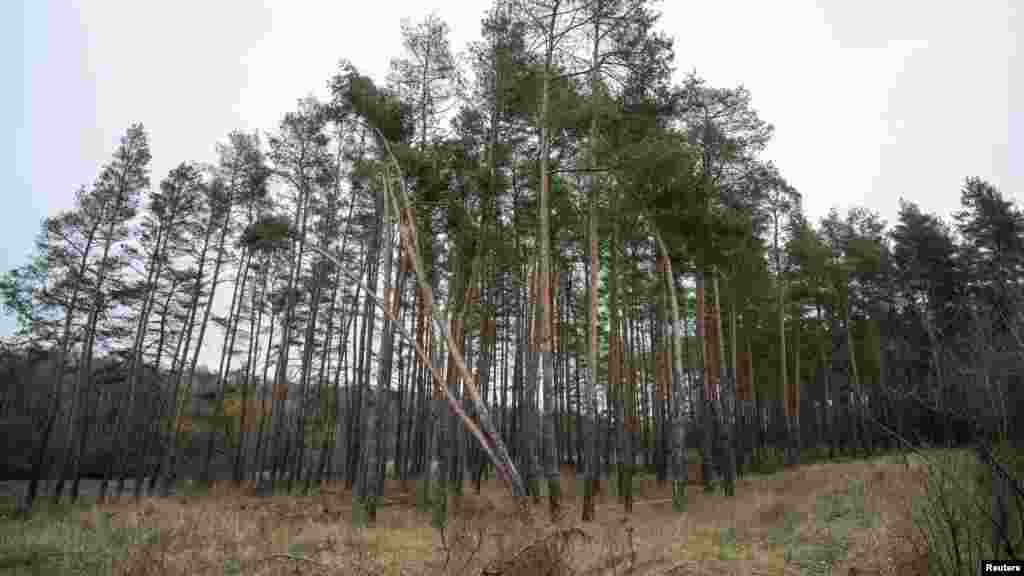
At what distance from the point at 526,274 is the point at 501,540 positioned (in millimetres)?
12306

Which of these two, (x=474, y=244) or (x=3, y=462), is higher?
(x=474, y=244)

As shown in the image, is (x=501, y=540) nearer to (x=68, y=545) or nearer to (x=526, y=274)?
(x=68, y=545)

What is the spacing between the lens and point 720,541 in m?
6.95

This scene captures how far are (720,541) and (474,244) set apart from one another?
9606 mm

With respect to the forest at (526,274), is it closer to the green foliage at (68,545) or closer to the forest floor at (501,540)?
the forest floor at (501,540)

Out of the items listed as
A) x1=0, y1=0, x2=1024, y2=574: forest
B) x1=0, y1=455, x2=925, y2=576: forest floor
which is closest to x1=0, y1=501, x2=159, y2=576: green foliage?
x1=0, y1=455, x2=925, y2=576: forest floor

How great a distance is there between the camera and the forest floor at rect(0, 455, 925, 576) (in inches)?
192

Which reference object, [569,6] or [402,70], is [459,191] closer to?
[402,70]

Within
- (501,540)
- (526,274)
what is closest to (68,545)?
(501,540)

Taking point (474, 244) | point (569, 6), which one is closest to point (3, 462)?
point (474, 244)

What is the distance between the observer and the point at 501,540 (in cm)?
463

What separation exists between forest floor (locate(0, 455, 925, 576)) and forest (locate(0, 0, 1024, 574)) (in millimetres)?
754

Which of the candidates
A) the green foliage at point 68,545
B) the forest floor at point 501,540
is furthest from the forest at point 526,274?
the green foliage at point 68,545

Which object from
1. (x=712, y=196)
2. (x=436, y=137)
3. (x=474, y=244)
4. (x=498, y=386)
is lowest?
(x=498, y=386)
